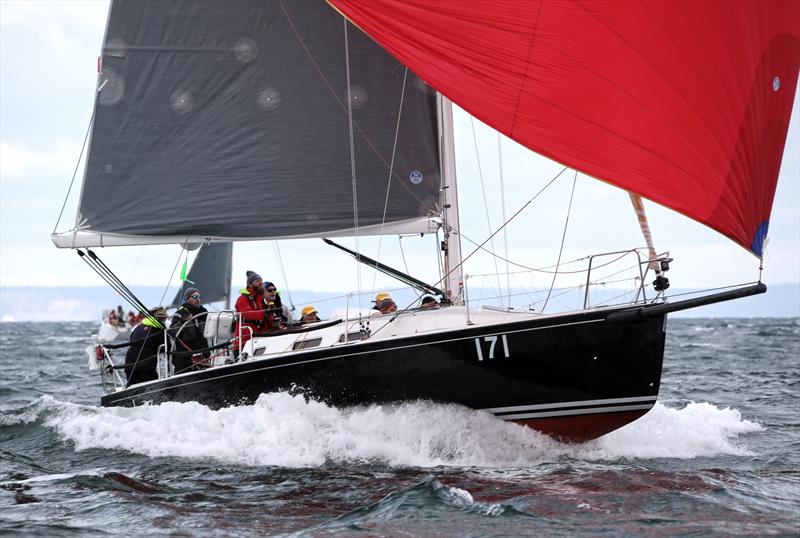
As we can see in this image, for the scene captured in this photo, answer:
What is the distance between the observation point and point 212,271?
3238 cm

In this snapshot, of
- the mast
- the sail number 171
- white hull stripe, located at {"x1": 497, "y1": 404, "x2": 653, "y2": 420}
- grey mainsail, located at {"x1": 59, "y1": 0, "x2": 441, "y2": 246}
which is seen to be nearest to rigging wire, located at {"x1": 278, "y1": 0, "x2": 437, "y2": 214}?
grey mainsail, located at {"x1": 59, "y1": 0, "x2": 441, "y2": 246}

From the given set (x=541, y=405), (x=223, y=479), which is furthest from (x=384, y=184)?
(x=223, y=479)

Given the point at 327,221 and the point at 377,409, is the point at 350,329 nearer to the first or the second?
the point at 377,409

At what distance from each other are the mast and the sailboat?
0.09 feet

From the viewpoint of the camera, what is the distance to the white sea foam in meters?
8.90

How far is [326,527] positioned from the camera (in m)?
6.43

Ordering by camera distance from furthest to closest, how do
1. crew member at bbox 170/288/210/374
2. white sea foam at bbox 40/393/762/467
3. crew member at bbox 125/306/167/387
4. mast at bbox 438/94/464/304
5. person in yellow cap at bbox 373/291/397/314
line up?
1. crew member at bbox 125/306/167/387
2. crew member at bbox 170/288/210/374
3. mast at bbox 438/94/464/304
4. person in yellow cap at bbox 373/291/397/314
5. white sea foam at bbox 40/393/762/467

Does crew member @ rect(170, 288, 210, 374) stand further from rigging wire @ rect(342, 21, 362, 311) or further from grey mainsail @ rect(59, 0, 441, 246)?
rigging wire @ rect(342, 21, 362, 311)

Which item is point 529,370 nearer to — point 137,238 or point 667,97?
point 667,97

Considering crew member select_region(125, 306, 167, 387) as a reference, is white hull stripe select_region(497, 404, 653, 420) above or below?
below

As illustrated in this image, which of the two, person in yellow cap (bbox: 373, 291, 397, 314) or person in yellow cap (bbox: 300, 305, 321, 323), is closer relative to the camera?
person in yellow cap (bbox: 373, 291, 397, 314)

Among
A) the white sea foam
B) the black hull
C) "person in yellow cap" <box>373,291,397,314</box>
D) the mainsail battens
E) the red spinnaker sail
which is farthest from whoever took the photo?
the mainsail battens

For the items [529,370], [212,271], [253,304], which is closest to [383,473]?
[529,370]

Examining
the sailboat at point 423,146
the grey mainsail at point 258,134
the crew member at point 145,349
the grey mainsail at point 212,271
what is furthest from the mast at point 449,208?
the grey mainsail at point 212,271
